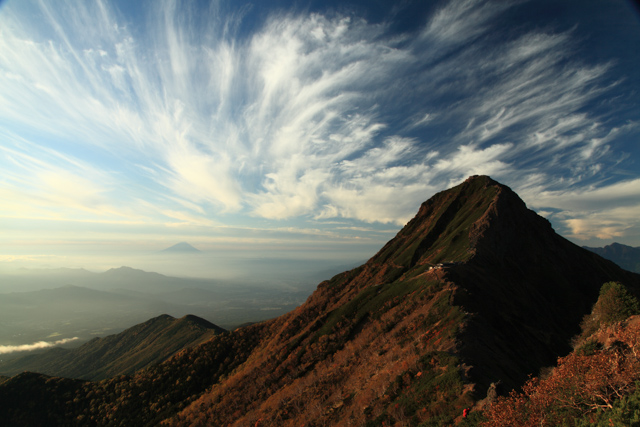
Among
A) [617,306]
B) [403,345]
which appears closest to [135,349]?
[403,345]

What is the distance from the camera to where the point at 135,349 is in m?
176

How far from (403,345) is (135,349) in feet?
680

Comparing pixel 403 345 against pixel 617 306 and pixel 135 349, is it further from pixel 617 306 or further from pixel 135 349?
pixel 135 349

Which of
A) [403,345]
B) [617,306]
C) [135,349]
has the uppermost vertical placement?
[617,306]

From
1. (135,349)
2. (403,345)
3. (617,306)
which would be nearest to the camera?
(617,306)

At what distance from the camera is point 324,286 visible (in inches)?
4407

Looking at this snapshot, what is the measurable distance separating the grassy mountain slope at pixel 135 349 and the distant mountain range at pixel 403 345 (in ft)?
207

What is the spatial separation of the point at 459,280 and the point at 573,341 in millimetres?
21436

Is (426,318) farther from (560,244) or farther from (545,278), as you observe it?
(560,244)

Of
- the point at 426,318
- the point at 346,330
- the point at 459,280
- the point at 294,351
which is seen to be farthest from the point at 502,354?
the point at 294,351

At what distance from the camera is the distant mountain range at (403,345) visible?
2786 cm

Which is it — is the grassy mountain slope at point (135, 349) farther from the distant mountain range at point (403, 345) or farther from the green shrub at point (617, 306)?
the green shrub at point (617, 306)

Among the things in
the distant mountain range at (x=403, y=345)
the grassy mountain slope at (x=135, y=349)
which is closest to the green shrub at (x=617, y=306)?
the distant mountain range at (x=403, y=345)

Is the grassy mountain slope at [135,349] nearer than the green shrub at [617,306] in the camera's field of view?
No
